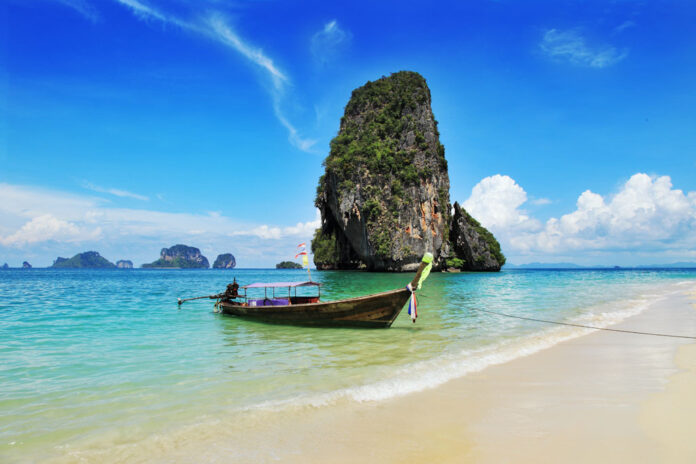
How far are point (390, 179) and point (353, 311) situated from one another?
41.2m

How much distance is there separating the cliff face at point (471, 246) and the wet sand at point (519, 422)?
53.9 meters

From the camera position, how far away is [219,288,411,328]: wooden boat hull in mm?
9984

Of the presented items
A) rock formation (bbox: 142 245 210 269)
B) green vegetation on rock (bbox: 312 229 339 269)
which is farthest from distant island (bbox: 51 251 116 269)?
green vegetation on rock (bbox: 312 229 339 269)

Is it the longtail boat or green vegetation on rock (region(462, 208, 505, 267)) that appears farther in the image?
green vegetation on rock (region(462, 208, 505, 267))

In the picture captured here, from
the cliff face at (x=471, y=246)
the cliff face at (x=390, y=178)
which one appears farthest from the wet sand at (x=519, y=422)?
the cliff face at (x=471, y=246)

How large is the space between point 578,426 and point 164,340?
9.12 metres

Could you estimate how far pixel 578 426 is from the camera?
12.5 ft

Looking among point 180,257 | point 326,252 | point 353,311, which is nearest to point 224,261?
point 180,257

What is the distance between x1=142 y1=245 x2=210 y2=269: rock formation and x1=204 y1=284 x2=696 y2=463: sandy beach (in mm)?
185500

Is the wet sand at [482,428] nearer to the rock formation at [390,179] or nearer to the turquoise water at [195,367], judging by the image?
the turquoise water at [195,367]

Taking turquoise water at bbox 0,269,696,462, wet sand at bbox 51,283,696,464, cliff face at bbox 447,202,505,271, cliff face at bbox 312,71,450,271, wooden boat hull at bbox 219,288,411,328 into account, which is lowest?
turquoise water at bbox 0,269,696,462

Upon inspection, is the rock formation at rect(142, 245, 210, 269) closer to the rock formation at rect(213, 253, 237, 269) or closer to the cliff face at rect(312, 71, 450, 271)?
the rock formation at rect(213, 253, 237, 269)

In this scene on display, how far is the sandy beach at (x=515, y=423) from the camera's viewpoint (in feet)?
10.9

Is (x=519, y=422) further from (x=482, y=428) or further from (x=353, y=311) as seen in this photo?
(x=353, y=311)
